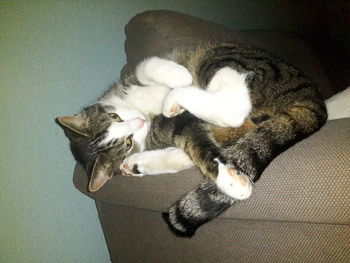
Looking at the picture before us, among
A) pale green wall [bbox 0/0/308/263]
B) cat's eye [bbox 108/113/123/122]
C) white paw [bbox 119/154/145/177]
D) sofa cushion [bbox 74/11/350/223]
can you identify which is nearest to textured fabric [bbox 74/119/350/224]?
sofa cushion [bbox 74/11/350/223]

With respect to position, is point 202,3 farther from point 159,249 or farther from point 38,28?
point 159,249

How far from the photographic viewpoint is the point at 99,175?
1.03 metres

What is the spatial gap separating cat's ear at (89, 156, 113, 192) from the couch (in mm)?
36

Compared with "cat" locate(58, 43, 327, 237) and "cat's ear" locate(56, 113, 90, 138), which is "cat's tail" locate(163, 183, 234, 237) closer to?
"cat" locate(58, 43, 327, 237)

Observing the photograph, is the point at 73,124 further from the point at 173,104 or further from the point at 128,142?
the point at 173,104

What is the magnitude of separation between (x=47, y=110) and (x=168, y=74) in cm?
60

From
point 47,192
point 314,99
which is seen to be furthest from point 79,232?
point 314,99

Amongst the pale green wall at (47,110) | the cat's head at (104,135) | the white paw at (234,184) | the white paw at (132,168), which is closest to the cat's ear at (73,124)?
the cat's head at (104,135)

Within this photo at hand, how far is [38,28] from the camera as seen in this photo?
3.65 ft

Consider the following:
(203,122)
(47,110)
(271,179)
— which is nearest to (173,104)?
(203,122)

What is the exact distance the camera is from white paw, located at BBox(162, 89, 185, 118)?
Answer: 90cm

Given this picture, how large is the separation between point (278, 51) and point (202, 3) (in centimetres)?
74

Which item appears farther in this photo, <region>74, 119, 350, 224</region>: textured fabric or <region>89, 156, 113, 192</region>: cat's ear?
<region>89, 156, 113, 192</region>: cat's ear

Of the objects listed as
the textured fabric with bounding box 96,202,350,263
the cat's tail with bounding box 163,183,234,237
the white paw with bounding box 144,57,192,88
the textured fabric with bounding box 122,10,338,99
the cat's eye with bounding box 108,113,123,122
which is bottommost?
the textured fabric with bounding box 96,202,350,263
